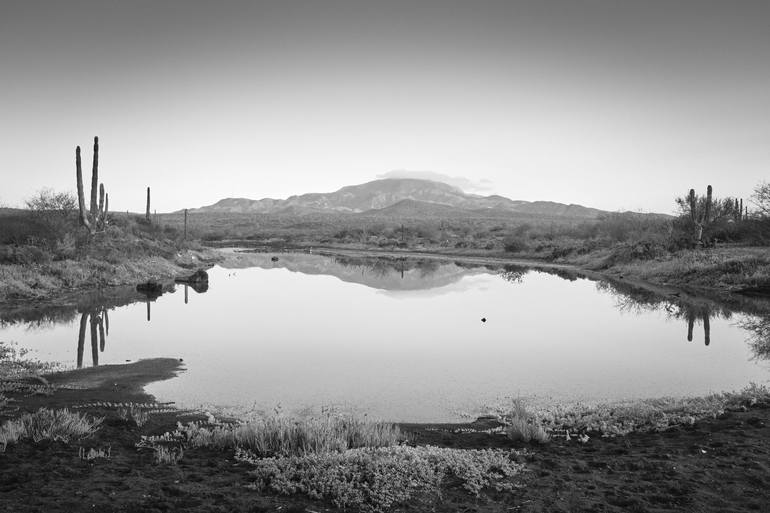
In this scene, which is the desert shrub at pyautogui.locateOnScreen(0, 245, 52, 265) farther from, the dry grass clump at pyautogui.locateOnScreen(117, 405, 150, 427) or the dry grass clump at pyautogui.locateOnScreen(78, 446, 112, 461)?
the dry grass clump at pyautogui.locateOnScreen(78, 446, 112, 461)

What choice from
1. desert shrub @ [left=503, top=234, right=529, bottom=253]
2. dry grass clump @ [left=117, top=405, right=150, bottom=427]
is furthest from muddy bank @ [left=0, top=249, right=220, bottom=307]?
desert shrub @ [left=503, top=234, right=529, bottom=253]

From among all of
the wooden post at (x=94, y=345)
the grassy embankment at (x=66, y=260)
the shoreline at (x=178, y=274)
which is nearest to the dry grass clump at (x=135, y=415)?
the wooden post at (x=94, y=345)

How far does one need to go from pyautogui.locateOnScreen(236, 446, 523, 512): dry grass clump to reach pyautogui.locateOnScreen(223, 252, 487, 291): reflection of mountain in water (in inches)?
870

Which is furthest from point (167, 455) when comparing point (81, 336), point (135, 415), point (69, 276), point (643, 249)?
point (643, 249)

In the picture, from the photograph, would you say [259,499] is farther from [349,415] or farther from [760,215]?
[760,215]

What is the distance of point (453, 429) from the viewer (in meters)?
8.13

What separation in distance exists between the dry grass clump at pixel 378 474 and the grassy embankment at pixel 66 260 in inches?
710

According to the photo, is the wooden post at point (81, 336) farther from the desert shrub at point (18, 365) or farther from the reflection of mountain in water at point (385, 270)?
the reflection of mountain in water at point (385, 270)

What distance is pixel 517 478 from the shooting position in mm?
5914

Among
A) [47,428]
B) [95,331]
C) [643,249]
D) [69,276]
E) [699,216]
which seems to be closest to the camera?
[47,428]

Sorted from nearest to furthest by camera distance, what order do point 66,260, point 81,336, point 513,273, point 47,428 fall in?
point 47,428, point 81,336, point 66,260, point 513,273

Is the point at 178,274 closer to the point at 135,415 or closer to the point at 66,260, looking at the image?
the point at 66,260

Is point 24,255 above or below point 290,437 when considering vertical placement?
above

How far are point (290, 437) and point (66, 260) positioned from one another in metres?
22.4
